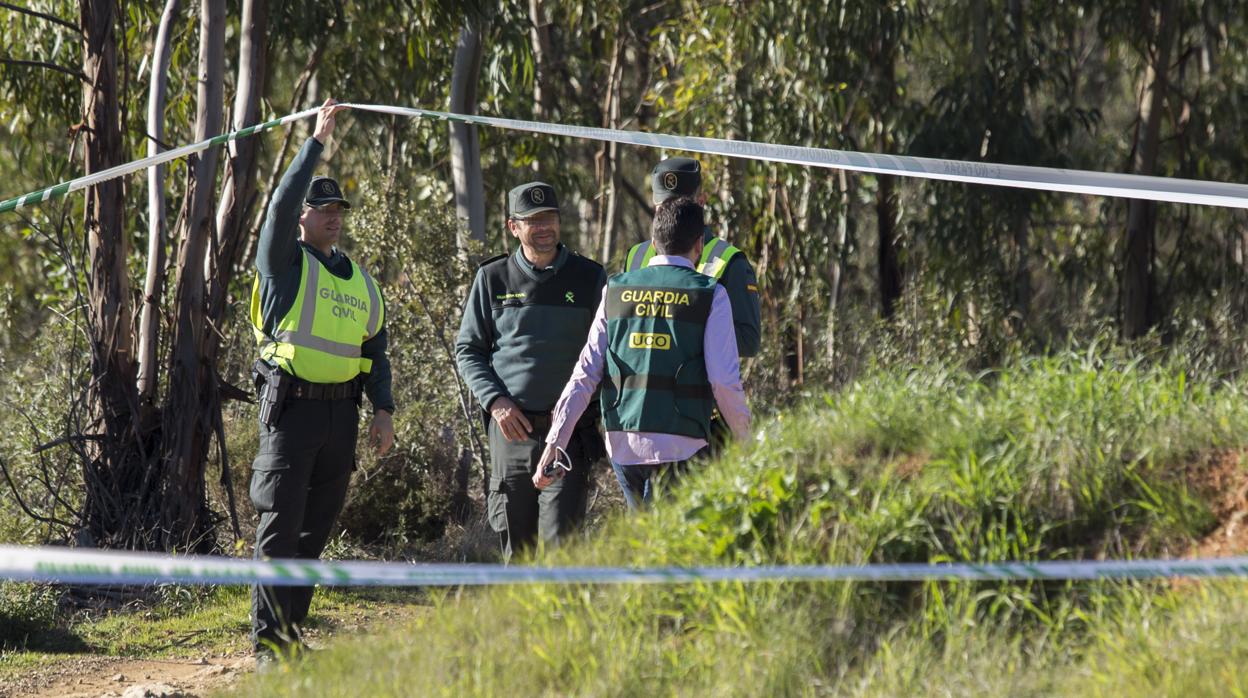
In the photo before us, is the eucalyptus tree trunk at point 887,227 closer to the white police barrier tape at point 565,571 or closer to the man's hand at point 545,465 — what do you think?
the man's hand at point 545,465

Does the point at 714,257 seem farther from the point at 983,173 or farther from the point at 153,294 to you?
the point at 153,294

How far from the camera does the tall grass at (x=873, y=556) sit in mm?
3496

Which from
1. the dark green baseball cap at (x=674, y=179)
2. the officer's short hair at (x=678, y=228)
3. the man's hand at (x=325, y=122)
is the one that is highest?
the man's hand at (x=325, y=122)

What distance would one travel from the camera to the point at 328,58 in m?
13.9

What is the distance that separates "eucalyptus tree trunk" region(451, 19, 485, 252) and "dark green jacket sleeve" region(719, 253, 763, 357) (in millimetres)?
5911

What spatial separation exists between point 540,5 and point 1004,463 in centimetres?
1138

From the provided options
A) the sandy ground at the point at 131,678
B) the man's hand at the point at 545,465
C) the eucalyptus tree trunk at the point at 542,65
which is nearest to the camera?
the man's hand at the point at 545,465

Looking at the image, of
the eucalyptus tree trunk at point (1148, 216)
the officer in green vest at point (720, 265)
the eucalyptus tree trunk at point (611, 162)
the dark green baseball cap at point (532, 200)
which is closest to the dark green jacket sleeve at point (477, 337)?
the dark green baseball cap at point (532, 200)

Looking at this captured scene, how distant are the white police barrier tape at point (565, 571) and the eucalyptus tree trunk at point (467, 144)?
745cm

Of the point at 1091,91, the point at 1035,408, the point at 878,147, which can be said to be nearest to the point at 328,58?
the point at 878,147

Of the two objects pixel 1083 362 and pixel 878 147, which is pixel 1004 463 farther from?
pixel 878 147

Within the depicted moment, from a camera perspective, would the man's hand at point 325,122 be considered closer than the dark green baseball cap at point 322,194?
Yes

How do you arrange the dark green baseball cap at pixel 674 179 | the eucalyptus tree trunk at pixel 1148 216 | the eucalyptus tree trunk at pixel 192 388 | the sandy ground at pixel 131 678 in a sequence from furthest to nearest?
the eucalyptus tree trunk at pixel 1148 216 < the eucalyptus tree trunk at pixel 192 388 < the dark green baseball cap at pixel 674 179 < the sandy ground at pixel 131 678

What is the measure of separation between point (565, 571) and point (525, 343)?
6.59 feet
